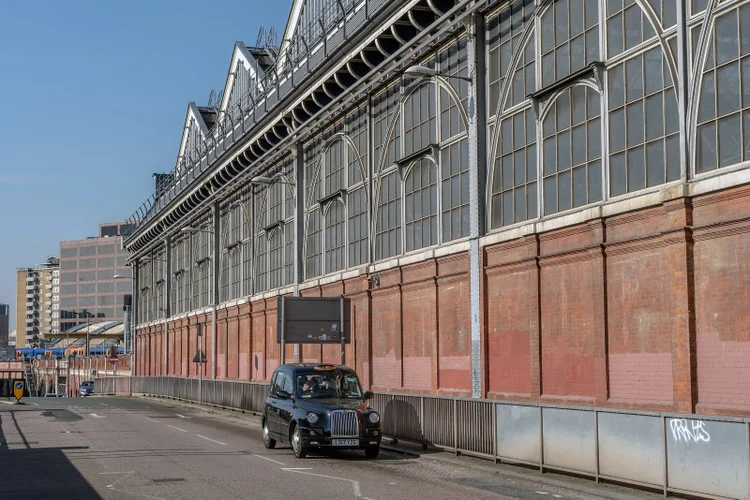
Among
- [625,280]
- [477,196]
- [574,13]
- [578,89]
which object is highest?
[574,13]

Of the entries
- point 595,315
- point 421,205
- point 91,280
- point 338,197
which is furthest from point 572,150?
point 91,280

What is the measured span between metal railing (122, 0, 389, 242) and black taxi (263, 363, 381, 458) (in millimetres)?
12991

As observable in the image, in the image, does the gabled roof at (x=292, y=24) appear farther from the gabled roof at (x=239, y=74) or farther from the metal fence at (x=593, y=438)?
the metal fence at (x=593, y=438)

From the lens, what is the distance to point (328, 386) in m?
22.9

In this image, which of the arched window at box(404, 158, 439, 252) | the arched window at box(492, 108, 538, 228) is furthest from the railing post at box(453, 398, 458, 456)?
the arched window at box(404, 158, 439, 252)

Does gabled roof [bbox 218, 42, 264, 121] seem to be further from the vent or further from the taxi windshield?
the vent

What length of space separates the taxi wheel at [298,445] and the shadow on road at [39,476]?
460 centimetres

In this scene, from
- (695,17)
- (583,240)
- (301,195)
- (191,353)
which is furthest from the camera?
(191,353)

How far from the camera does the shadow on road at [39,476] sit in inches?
619

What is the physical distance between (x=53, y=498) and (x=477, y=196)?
14.5 metres

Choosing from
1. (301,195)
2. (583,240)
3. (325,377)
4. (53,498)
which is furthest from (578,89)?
(301,195)

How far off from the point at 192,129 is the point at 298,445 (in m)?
53.9

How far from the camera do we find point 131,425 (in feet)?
110

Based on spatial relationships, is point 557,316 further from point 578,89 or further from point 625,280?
point 578,89
